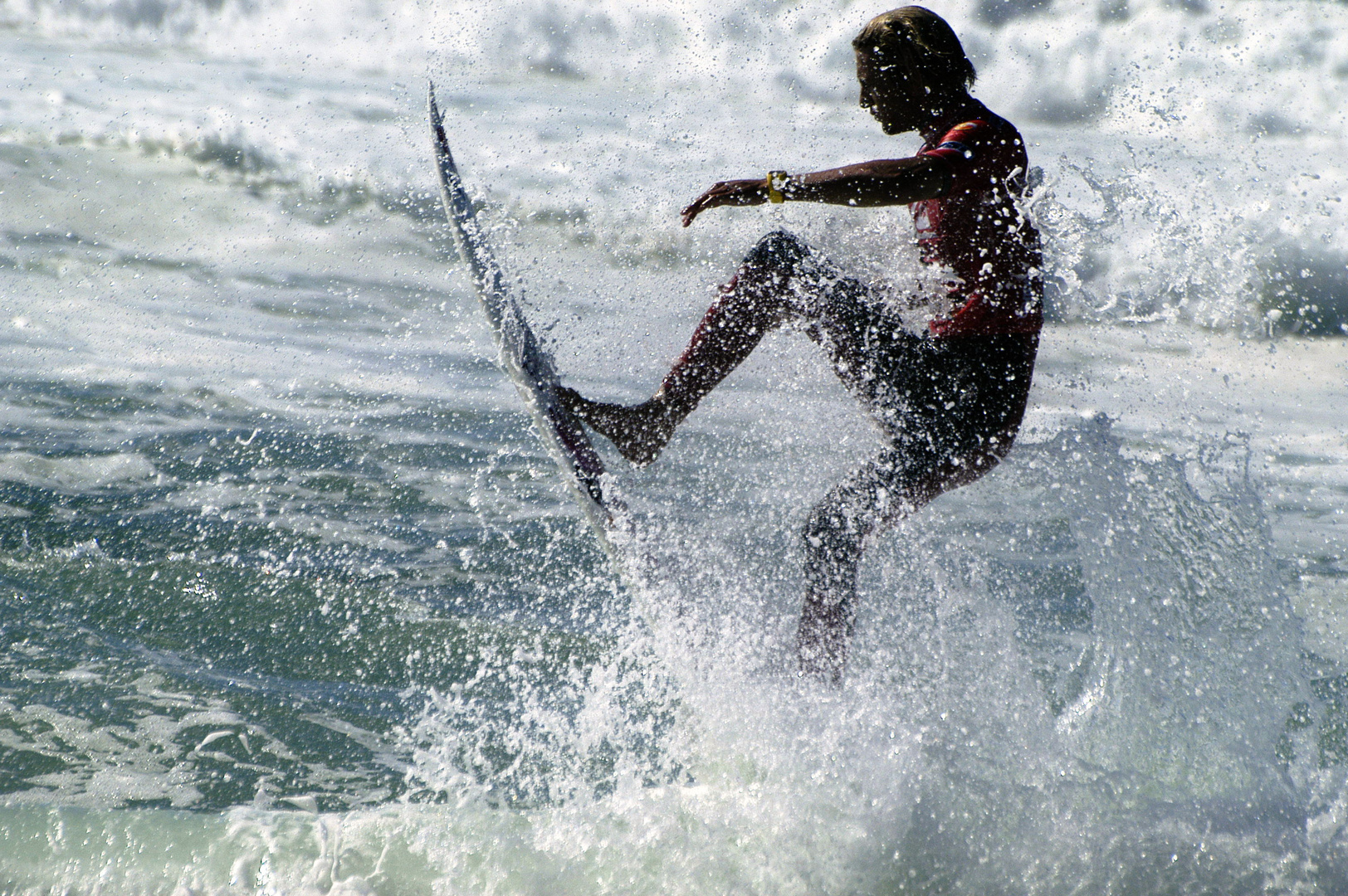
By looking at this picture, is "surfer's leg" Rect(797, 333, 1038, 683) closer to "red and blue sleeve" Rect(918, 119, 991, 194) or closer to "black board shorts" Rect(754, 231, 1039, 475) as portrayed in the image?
"black board shorts" Rect(754, 231, 1039, 475)

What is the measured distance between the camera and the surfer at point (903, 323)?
2.55m

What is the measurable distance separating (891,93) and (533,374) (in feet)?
4.71

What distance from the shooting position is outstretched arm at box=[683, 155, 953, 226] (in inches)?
95.3

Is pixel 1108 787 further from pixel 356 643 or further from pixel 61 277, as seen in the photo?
pixel 61 277

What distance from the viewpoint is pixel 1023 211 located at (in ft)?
8.59

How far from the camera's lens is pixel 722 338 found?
9.08 ft

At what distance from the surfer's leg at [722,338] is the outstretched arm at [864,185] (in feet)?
0.73

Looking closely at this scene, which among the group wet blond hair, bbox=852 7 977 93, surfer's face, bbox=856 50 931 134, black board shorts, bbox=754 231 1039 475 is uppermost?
wet blond hair, bbox=852 7 977 93

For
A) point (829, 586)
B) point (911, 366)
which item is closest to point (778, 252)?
point (911, 366)

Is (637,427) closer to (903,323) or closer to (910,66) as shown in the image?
(903,323)

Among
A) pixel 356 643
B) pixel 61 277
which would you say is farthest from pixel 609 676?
pixel 61 277

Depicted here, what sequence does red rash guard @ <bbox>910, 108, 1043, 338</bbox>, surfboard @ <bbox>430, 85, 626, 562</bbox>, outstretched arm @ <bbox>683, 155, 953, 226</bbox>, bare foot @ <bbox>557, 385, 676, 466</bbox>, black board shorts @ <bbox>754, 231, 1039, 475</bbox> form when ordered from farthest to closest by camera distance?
surfboard @ <bbox>430, 85, 626, 562</bbox> → bare foot @ <bbox>557, 385, 676, 466</bbox> → black board shorts @ <bbox>754, 231, 1039, 475</bbox> → red rash guard @ <bbox>910, 108, 1043, 338</bbox> → outstretched arm @ <bbox>683, 155, 953, 226</bbox>

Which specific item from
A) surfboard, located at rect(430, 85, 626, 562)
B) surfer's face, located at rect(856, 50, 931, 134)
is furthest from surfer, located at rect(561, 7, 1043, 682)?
surfboard, located at rect(430, 85, 626, 562)

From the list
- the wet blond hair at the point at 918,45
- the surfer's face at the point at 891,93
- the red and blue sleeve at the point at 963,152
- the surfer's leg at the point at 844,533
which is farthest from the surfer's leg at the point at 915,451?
the wet blond hair at the point at 918,45
